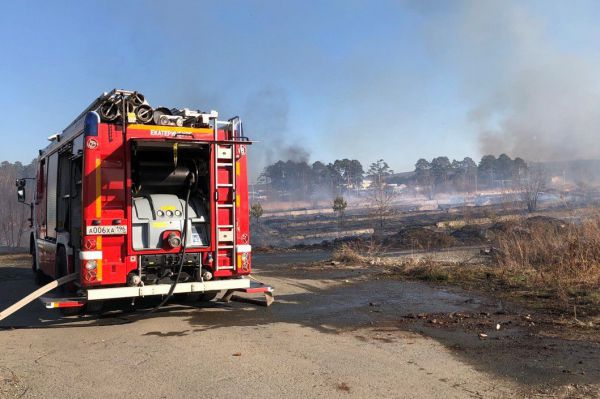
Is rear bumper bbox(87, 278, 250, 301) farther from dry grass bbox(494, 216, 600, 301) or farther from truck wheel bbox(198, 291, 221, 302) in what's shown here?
dry grass bbox(494, 216, 600, 301)

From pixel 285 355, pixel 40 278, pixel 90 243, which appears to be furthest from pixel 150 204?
pixel 40 278

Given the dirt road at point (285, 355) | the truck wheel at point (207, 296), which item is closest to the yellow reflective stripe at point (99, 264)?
the dirt road at point (285, 355)

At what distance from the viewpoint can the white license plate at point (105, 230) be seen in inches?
255

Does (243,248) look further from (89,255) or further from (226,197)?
(89,255)

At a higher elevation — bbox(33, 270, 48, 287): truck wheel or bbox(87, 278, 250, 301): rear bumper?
bbox(87, 278, 250, 301): rear bumper

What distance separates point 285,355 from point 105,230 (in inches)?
121

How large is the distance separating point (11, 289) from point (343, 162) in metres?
85.8

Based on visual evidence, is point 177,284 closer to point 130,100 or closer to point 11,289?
point 130,100

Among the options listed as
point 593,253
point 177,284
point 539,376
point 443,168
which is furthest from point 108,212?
point 443,168

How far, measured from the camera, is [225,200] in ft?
24.3

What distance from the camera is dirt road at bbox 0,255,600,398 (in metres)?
4.20

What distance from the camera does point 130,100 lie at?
22.7 feet

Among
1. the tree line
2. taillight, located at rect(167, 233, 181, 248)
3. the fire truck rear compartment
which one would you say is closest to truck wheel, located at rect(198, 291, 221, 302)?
the fire truck rear compartment

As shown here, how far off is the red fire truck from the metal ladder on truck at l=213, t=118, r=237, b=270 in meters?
0.02
